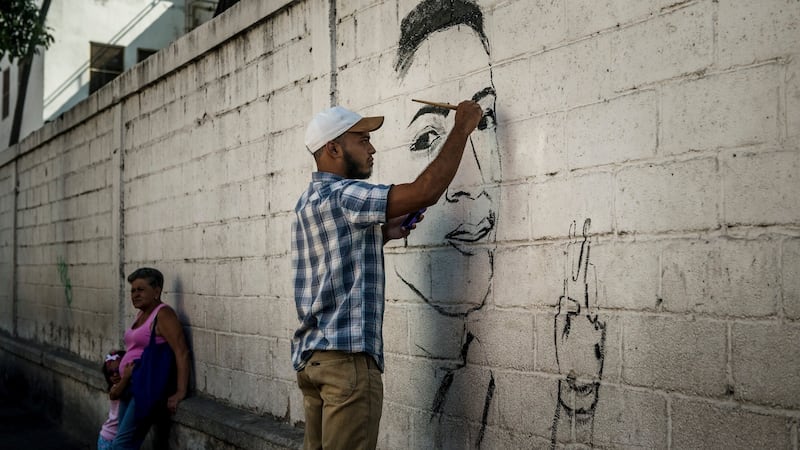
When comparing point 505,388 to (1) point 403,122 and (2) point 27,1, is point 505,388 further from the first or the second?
(2) point 27,1

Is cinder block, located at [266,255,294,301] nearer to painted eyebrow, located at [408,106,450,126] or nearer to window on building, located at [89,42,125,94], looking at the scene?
painted eyebrow, located at [408,106,450,126]

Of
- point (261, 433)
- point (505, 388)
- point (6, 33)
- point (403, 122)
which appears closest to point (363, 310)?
point (505, 388)

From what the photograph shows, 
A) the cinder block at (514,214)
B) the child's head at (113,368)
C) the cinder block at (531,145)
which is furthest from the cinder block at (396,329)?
the child's head at (113,368)

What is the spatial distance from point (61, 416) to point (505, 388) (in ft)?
22.3

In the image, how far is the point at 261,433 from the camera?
4797 mm

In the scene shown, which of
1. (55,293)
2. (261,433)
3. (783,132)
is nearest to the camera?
(783,132)

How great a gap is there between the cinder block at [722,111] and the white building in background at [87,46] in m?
16.0

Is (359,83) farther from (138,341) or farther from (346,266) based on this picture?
(138,341)

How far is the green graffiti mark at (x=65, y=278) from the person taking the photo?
8797 mm

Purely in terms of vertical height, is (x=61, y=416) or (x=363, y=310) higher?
(x=363, y=310)

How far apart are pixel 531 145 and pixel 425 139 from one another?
686 mm

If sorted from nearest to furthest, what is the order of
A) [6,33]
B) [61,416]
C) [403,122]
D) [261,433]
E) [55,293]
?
[403,122], [261,433], [61,416], [55,293], [6,33]

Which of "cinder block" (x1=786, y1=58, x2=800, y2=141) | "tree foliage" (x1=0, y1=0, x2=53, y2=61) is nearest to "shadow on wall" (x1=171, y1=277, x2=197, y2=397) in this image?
"cinder block" (x1=786, y1=58, x2=800, y2=141)

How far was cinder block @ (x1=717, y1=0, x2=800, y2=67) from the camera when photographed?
7.90 ft
